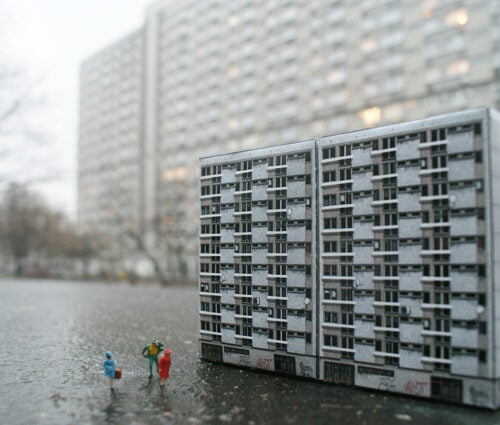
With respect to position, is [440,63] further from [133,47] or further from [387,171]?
[133,47]

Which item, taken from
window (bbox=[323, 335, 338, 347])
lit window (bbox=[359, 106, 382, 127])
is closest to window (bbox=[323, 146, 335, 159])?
window (bbox=[323, 335, 338, 347])

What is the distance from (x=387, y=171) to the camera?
296 inches

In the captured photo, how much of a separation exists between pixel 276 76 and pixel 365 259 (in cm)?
5211

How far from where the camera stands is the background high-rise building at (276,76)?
44031mm

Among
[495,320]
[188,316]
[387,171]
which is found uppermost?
[387,171]

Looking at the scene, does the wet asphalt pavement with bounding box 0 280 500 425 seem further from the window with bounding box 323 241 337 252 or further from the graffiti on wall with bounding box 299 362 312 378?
the window with bounding box 323 241 337 252

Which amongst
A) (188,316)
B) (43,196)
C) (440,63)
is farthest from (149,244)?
(188,316)

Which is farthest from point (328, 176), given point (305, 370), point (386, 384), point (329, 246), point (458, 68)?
point (458, 68)

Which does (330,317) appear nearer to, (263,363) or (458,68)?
(263,363)

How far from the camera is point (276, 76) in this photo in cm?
5706

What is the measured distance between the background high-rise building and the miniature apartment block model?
1524 inches

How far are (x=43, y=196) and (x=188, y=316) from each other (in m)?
62.8

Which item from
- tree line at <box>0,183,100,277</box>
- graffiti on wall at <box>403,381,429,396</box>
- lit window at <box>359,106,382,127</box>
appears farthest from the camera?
tree line at <box>0,183,100,277</box>

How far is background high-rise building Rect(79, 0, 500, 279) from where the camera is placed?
44031 mm
